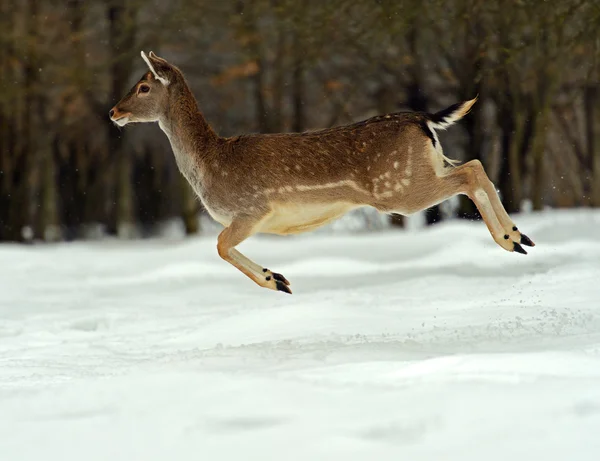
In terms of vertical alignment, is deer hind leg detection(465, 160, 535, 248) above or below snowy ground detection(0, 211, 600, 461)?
above

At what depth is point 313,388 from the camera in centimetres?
593

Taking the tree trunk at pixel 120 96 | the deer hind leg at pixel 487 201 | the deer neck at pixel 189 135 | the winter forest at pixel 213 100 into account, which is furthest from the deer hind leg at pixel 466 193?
the tree trunk at pixel 120 96

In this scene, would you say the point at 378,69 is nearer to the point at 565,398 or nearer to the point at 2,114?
the point at 2,114

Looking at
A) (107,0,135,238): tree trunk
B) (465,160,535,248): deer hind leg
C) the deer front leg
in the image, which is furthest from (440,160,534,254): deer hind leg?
(107,0,135,238): tree trunk

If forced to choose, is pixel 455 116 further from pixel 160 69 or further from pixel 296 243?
pixel 296 243

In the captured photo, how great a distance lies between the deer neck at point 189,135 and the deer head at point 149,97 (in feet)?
0.27

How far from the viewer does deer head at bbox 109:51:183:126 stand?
6.64 metres

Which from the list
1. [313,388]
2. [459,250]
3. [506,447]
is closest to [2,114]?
[459,250]

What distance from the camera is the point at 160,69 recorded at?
6.65 m

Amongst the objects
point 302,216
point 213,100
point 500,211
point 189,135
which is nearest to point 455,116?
point 500,211

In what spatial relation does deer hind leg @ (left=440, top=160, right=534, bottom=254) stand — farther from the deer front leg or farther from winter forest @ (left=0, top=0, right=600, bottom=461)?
the deer front leg

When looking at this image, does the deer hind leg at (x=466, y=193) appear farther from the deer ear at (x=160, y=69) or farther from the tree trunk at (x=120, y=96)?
the tree trunk at (x=120, y=96)

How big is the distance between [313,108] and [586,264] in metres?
12.1

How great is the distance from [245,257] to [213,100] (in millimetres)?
15838
